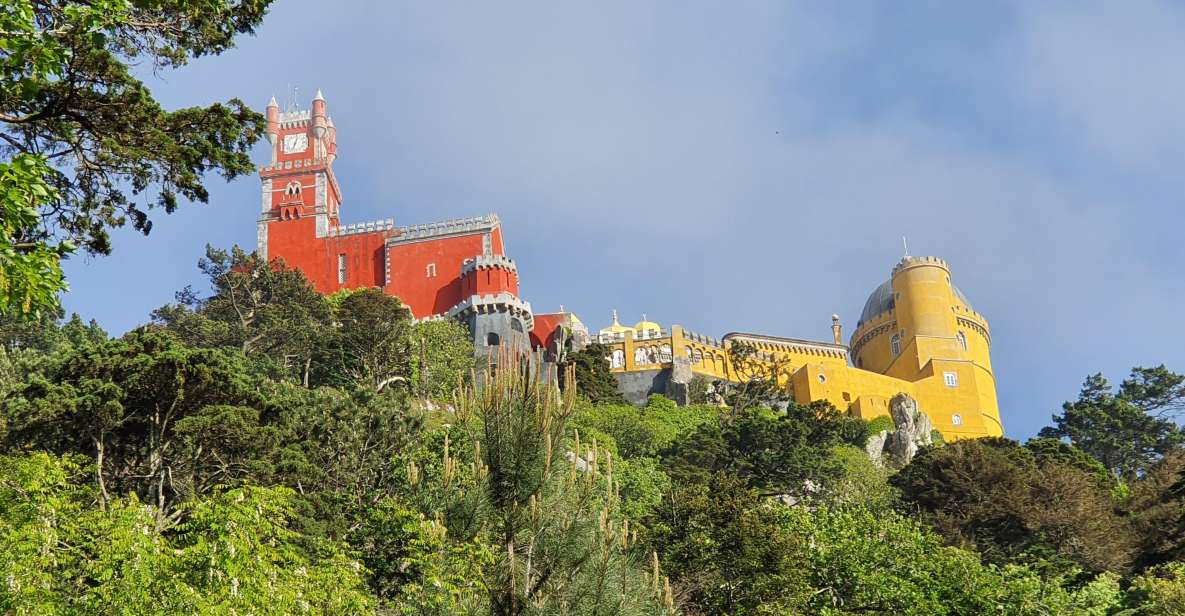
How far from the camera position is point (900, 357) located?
217 ft

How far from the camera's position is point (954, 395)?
63.1 m

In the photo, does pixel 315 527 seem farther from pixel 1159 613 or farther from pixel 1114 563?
pixel 1114 563

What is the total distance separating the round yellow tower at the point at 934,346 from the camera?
62719 mm

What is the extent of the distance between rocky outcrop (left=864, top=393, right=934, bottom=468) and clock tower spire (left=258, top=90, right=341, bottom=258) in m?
29.5

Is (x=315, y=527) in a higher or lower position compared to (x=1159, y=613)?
higher

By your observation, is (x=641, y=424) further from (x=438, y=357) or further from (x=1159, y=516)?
(x=1159, y=516)

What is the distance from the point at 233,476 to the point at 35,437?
3708mm

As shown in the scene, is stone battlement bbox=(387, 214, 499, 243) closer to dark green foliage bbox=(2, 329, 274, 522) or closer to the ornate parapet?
the ornate parapet

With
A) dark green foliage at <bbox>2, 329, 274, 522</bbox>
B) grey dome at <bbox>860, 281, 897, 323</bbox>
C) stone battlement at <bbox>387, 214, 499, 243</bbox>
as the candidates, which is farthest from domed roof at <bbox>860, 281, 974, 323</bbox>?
dark green foliage at <bbox>2, 329, 274, 522</bbox>

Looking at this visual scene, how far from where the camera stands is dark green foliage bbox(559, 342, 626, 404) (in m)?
50.7

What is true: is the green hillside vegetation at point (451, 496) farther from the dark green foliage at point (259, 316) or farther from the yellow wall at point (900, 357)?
the yellow wall at point (900, 357)

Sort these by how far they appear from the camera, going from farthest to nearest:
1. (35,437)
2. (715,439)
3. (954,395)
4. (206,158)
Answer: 1. (954,395)
2. (715,439)
3. (35,437)
4. (206,158)

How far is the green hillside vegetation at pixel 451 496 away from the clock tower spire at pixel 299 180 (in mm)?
12208

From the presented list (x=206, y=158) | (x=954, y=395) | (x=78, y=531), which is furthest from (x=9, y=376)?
(x=954, y=395)
